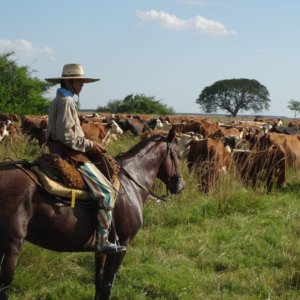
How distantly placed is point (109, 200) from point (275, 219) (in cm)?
538

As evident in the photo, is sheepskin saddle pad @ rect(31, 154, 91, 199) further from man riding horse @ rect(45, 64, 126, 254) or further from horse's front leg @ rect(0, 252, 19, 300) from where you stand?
horse's front leg @ rect(0, 252, 19, 300)

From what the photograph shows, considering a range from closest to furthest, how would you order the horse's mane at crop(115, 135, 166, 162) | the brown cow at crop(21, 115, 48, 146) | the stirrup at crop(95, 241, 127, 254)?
the stirrup at crop(95, 241, 127, 254)
the horse's mane at crop(115, 135, 166, 162)
the brown cow at crop(21, 115, 48, 146)

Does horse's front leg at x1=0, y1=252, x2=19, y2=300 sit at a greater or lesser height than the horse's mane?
lesser

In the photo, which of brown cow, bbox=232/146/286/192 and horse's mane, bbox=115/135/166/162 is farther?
brown cow, bbox=232/146/286/192

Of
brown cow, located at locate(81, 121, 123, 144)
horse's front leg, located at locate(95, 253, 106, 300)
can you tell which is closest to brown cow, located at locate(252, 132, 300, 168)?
brown cow, located at locate(81, 121, 123, 144)

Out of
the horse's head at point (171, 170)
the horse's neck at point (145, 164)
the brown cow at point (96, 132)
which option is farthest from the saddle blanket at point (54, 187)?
the brown cow at point (96, 132)

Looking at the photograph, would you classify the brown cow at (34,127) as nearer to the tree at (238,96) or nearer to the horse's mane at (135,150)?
the horse's mane at (135,150)

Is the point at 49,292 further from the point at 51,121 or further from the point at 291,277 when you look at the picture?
the point at 291,277

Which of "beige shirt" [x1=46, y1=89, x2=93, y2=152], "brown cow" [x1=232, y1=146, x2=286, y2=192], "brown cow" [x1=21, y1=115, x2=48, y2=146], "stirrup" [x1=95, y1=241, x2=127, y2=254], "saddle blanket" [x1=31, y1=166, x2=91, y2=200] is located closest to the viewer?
"saddle blanket" [x1=31, y1=166, x2=91, y2=200]

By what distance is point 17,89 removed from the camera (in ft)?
95.6

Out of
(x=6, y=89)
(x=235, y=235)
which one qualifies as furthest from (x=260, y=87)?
(x=235, y=235)

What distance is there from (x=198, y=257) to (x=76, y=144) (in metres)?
3.29

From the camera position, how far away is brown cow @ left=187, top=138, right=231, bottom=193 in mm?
11552

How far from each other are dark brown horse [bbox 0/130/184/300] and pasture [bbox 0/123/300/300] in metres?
0.80
